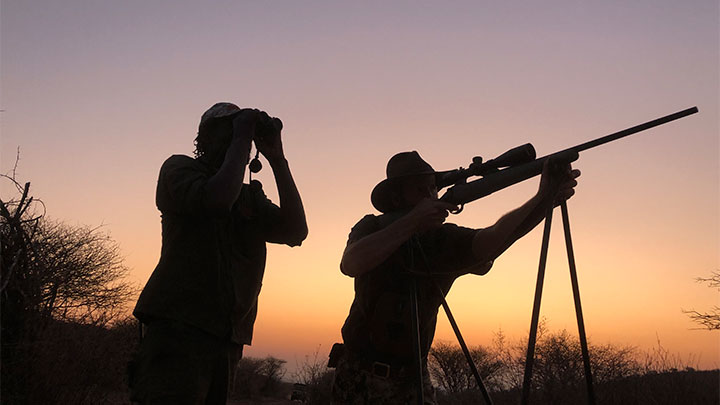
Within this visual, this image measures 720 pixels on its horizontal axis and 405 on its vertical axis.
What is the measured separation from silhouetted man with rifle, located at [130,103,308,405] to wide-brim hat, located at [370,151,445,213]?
891 mm

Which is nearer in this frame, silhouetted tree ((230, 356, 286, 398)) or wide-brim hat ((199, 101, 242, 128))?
wide-brim hat ((199, 101, 242, 128))

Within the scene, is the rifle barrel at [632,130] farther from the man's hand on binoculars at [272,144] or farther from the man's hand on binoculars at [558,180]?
the man's hand on binoculars at [272,144]

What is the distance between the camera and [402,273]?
3.02 metres

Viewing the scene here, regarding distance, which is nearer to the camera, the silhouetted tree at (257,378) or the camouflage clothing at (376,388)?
the camouflage clothing at (376,388)

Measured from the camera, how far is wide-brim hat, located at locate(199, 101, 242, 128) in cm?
277

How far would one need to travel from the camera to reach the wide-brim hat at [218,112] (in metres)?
2.77

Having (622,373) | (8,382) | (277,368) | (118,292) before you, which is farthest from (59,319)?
(277,368)

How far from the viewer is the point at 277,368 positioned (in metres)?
32.5

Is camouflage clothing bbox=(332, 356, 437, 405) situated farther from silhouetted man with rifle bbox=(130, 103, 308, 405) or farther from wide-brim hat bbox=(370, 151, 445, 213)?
wide-brim hat bbox=(370, 151, 445, 213)

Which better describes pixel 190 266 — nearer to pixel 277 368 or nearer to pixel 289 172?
pixel 289 172

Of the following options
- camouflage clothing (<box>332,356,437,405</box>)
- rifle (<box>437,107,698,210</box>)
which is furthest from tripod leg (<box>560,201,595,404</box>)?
→ camouflage clothing (<box>332,356,437,405</box>)

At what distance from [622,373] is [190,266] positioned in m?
14.6

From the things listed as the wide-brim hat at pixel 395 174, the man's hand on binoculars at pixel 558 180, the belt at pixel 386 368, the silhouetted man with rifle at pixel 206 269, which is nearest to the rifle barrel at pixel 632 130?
the man's hand on binoculars at pixel 558 180

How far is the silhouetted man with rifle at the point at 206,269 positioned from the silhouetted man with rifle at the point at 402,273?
619 millimetres
